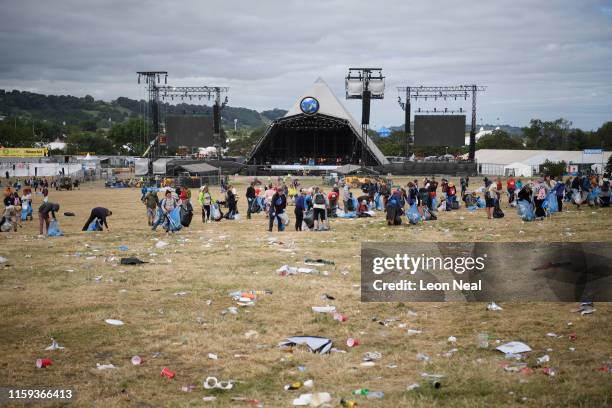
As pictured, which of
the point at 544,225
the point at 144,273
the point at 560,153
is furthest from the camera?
the point at 560,153

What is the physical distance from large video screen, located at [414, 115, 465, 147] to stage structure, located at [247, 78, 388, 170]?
5977 mm

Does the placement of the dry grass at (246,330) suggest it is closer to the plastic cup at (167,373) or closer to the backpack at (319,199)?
the plastic cup at (167,373)

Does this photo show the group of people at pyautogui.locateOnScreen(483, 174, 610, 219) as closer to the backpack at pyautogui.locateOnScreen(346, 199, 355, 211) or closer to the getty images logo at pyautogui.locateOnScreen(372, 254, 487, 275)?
the backpack at pyautogui.locateOnScreen(346, 199, 355, 211)

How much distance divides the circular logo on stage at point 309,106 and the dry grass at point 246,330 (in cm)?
5644

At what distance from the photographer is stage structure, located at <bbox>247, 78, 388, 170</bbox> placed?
7088cm

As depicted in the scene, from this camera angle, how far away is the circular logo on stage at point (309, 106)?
69.9 m

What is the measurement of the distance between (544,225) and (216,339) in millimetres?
14051

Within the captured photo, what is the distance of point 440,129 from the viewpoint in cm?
6762

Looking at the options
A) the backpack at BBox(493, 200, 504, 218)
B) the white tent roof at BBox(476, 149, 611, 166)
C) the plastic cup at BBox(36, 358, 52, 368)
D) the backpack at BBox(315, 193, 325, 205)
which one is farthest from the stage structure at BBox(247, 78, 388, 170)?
the plastic cup at BBox(36, 358, 52, 368)

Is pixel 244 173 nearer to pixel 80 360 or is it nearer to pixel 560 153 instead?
pixel 560 153

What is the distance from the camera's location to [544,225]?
62.3 feet

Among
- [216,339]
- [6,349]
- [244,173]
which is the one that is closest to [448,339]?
[216,339]

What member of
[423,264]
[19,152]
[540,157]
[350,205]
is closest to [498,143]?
[540,157]

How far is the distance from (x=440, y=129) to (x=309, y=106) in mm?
14917
